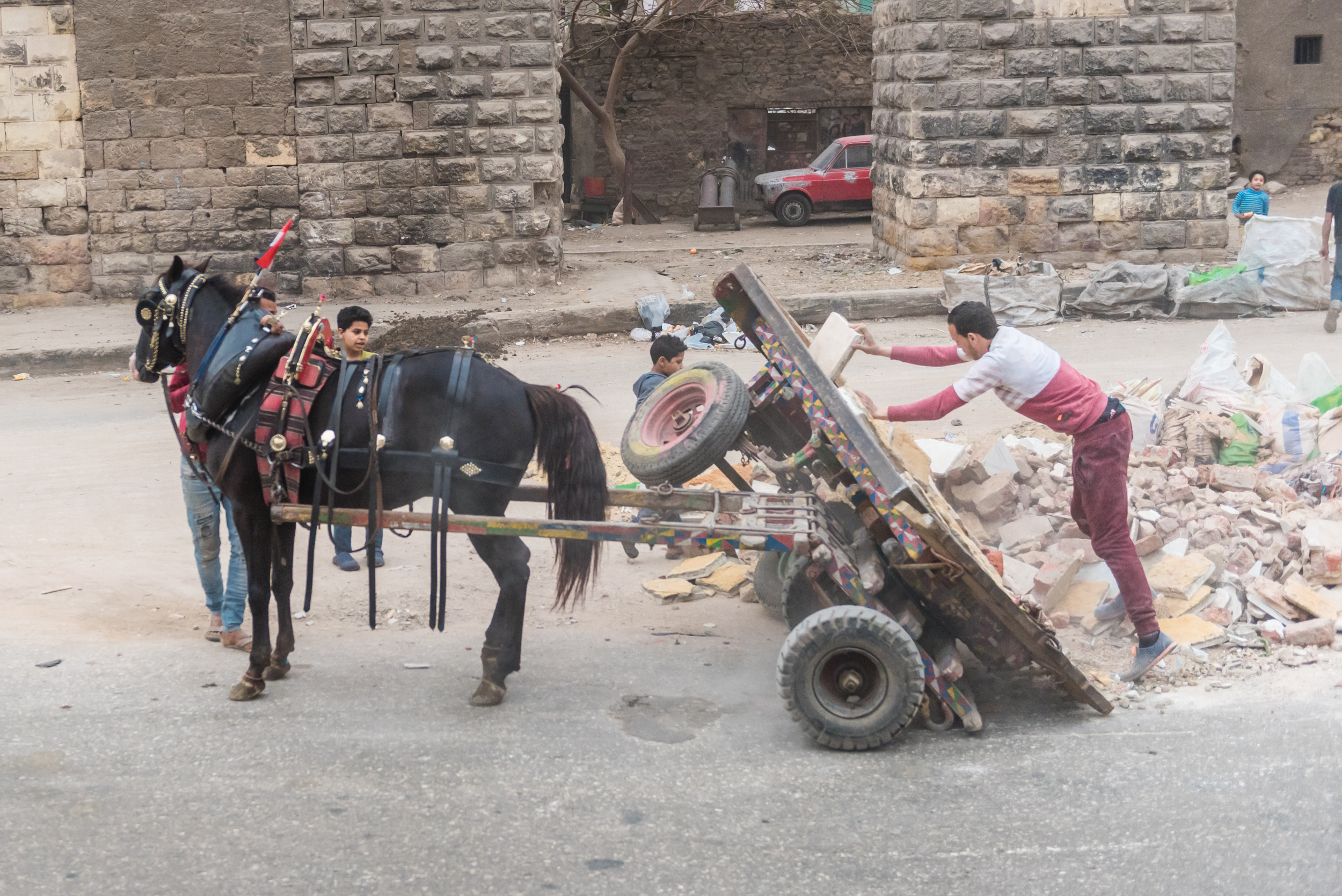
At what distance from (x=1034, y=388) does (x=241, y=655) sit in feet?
12.4

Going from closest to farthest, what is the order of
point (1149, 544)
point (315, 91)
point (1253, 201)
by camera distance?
point (1149, 544) → point (315, 91) → point (1253, 201)

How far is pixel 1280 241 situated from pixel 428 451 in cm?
1066

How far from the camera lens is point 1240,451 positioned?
25.0ft

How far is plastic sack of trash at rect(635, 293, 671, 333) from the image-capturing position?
1259 cm

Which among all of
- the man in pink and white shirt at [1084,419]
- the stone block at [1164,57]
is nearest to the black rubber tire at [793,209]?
the stone block at [1164,57]

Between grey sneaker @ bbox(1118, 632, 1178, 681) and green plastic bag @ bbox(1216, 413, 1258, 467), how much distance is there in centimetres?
270

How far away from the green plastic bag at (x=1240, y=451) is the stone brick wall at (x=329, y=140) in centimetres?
820

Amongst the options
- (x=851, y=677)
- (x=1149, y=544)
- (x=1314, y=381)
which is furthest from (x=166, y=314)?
(x=1314, y=381)

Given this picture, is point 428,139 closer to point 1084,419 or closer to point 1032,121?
point 1032,121

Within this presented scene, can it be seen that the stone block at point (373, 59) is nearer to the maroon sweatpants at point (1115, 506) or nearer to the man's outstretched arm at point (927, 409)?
the man's outstretched arm at point (927, 409)

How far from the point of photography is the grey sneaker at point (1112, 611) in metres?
5.84

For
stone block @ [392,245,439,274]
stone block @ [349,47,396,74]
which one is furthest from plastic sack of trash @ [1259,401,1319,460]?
stone block @ [349,47,396,74]

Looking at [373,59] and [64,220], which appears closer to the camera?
[373,59]

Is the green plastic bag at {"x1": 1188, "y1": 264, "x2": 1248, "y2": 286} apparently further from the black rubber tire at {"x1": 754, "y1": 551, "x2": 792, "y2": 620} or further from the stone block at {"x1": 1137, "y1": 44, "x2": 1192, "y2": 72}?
the black rubber tire at {"x1": 754, "y1": 551, "x2": 792, "y2": 620}
